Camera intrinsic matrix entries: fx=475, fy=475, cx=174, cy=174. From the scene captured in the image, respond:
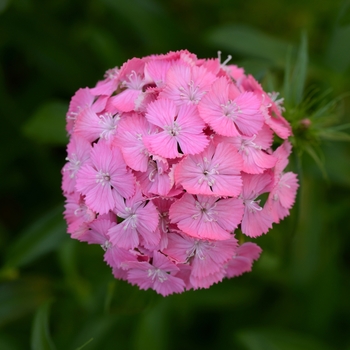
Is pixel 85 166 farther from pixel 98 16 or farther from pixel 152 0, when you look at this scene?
pixel 98 16

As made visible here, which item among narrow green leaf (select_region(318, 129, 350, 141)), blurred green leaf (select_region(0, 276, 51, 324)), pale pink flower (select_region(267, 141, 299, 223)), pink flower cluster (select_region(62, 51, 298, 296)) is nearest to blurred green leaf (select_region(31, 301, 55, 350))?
blurred green leaf (select_region(0, 276, 51, 324))

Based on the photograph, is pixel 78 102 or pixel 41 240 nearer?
pixel 78 102

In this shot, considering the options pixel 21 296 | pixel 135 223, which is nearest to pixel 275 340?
pixel 21 296

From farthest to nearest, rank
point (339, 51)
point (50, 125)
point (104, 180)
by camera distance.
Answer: point (339, 51)
point (50, 125)
point (104, 180)

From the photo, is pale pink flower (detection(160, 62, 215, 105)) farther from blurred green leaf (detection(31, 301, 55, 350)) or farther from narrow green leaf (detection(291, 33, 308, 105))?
blurred green leaf (detection(31, 301, 55, 350))

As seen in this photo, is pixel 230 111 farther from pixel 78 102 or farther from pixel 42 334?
pixel 42 334

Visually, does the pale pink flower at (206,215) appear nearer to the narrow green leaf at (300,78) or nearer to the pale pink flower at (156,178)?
the pale pink flower at (156,178)

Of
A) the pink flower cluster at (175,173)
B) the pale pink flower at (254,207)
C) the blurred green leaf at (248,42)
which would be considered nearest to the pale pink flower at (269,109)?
the pink flower cluster at (175,173)
